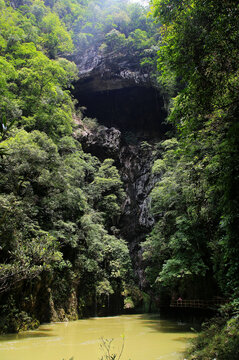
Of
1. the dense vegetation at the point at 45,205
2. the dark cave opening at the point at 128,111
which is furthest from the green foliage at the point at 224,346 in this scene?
the dark cave opening at the point at 128,111

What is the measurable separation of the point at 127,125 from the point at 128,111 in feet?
5.12

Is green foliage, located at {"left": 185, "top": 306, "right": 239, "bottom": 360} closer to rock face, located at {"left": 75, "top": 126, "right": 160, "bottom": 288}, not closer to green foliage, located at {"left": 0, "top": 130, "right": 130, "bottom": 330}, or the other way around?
green foliage, located at {"left": 0, "top": 130, "right": 130, "bottom": 330}

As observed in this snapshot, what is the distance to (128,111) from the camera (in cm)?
2811

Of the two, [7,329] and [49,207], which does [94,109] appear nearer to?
[49,207]

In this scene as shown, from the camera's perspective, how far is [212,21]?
4617mm

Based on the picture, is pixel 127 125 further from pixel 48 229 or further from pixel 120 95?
pixel 48 229

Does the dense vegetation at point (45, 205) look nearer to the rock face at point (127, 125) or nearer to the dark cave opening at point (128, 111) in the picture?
the rock face at point (127, 125)

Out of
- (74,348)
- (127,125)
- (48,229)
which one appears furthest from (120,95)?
(74,348)

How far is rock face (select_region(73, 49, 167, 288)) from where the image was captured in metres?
23.8

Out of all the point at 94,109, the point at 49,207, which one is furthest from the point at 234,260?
the point at 94,109

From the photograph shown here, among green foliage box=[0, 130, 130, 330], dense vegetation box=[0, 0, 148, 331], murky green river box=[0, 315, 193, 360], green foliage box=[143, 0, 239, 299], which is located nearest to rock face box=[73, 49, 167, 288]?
dense vegetation box=[0, 0, 148, 331]

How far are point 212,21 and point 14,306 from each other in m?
10.3

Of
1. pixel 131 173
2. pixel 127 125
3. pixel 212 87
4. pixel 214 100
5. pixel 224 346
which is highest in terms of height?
pixel 127 125

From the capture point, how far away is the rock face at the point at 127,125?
2383cm
